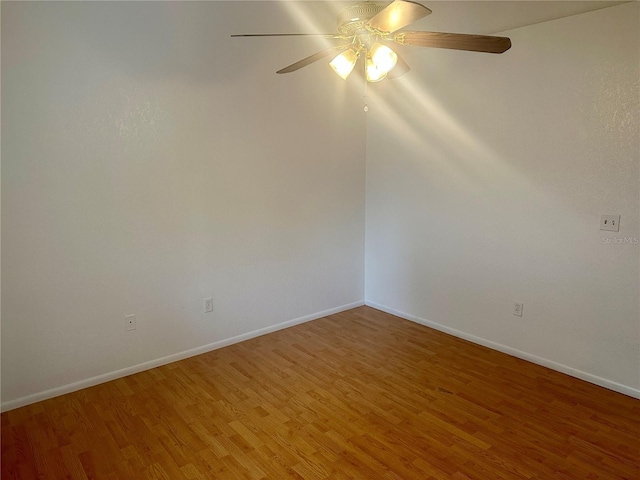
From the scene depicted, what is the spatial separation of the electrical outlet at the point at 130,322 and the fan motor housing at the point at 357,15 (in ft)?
7.47

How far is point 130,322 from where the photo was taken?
287 cm

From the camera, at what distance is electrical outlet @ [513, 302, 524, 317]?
10.2ft

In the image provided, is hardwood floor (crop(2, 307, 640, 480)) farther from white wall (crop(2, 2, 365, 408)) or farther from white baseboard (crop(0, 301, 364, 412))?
white wall (crop(2, 2, 365, 408))

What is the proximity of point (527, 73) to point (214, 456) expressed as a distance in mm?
3074

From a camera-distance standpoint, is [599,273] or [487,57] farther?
[487,57]

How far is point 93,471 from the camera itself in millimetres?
1985

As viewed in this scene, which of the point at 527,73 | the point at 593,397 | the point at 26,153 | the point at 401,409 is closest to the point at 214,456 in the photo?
the point at 401,409

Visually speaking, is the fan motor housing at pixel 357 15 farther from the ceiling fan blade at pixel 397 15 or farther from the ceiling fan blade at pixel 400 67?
the ceiling fan blade at pixel 400 67

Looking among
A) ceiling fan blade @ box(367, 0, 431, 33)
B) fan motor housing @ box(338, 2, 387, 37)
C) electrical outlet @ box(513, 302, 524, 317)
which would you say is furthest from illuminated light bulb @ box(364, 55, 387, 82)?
electrical outlet @ box(513, 302, 524, 317)

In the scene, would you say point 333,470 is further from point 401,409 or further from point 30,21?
point 30,21

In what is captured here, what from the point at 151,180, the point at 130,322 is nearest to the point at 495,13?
the point at 151,180

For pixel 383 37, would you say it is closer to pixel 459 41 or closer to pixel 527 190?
pixel 459 41

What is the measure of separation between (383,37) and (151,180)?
1764 mm

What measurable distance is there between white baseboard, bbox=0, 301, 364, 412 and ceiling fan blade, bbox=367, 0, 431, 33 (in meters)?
2.57
